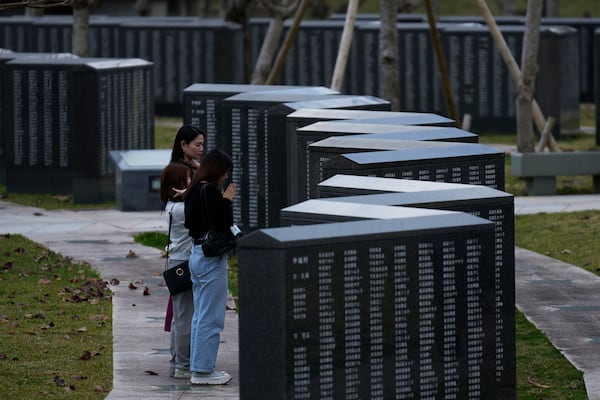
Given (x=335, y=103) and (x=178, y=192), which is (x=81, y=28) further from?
(x=178, y=192)

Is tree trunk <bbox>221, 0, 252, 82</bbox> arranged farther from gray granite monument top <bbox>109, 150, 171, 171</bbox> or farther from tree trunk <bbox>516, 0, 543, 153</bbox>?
gray granite monument top <bbox>109, 150, 171, 171</bbox>

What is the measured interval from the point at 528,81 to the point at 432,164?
12.4 metres

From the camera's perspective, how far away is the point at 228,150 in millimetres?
16000

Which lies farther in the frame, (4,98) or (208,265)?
(4,98)

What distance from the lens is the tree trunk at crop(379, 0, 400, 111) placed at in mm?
24375

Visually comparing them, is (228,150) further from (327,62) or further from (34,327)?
(327,62)

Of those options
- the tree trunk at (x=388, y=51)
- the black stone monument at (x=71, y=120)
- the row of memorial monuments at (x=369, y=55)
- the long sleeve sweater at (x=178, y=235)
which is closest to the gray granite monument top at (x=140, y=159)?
the black stone monument at (x=71, y=120)

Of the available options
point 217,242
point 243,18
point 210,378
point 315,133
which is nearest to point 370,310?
point 217,242

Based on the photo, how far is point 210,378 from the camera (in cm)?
1051

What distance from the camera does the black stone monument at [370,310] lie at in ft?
25.0

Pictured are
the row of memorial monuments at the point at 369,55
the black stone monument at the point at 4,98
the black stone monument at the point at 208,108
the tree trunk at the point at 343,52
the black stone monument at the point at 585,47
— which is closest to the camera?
the black stone monument at the point at 208,108

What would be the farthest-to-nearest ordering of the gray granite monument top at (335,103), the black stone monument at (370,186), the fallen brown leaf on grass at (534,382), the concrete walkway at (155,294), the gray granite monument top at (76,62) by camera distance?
1. the gray granite monument top at (76,62)
2. the gray granite monument top at (335,103)
3. the concrete walkway at (155,294)
4. the fallen brown leaf on grass at (534,382)
5. the black stone monument at (370,186)

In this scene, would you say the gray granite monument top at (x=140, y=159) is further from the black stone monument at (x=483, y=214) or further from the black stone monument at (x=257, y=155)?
the black stone monument at (x=483, y=214)

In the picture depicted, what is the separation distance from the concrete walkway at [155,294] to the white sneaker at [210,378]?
0.07 meters
